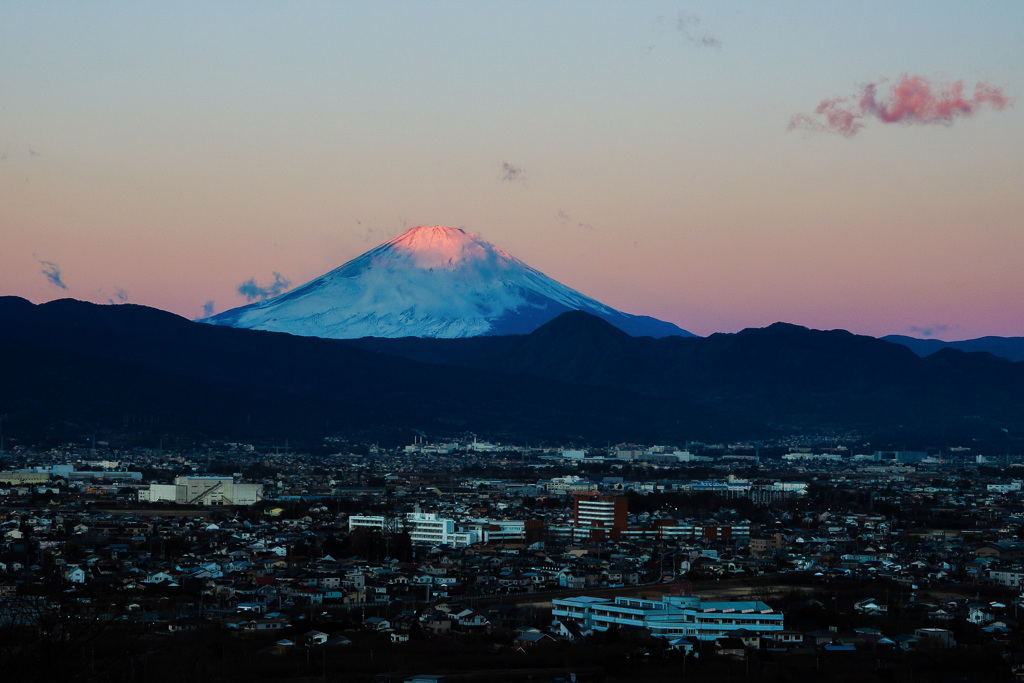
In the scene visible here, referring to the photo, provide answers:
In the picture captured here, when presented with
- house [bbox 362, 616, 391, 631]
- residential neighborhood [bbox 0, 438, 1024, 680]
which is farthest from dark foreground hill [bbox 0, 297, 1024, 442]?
house [bbox 362, 616, 391, 631]

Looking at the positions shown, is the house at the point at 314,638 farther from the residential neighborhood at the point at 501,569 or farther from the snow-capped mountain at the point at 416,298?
the snow-capped mountain at the point at 416,298

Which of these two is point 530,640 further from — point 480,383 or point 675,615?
point 480,383

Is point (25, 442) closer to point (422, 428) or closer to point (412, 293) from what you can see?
point (422, 428)

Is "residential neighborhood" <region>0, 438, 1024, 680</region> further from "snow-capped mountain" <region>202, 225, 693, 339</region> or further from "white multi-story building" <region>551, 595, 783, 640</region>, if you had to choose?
"snow-capped mountain" <region>202, 225, 693, 339</region>

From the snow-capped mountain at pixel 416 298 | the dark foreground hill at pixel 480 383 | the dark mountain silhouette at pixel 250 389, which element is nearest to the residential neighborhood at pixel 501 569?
the dark mountain silhouette at pixel 250 389

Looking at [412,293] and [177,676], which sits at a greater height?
[412,293]

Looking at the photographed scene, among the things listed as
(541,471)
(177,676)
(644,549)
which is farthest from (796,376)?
(177,676)

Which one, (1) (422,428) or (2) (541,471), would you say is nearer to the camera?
(2) (541,471)
